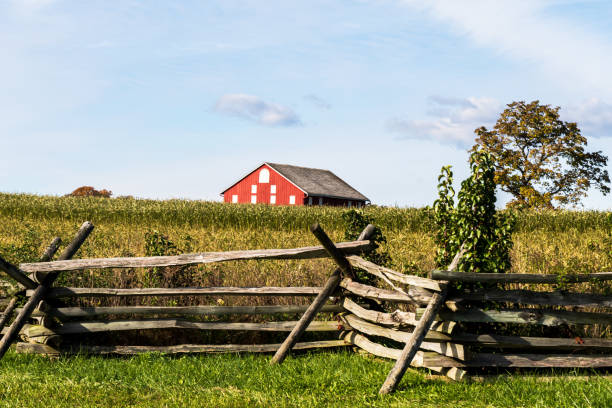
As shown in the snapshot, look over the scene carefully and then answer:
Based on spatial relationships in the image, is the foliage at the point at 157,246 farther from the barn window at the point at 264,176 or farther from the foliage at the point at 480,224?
the barn window at the point at 264,176

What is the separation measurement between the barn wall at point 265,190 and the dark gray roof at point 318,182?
1.84 ft

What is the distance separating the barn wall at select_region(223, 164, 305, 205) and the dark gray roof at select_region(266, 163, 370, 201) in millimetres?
562

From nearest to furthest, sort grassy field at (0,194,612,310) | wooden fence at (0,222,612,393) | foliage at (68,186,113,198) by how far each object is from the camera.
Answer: wooden fence at (0,222,612,393) → grassy field at (0,194,612,310) → foliage at (68,186,113,198)

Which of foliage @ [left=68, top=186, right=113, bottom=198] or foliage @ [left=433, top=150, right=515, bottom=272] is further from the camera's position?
foliage @ [left=68, top=186, right=113, bottom=198]

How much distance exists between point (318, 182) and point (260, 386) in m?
42.6

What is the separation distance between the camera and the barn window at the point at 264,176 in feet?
157

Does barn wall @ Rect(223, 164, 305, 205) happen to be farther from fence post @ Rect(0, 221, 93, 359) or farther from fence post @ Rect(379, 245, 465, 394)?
fence post @ Rect(379, 245, 465, 394)

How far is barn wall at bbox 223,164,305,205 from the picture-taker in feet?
150

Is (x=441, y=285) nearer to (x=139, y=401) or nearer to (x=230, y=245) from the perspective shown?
(x=139, y=401)

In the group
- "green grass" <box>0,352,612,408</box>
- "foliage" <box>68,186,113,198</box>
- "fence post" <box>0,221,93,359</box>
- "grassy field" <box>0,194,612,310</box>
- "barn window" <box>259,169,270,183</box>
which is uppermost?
"barn window" <box>259,169,270,183</box>

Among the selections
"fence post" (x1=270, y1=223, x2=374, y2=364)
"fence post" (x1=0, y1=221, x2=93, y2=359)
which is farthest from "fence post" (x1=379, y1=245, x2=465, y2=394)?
"fence post" (x1=0, y1=221, x2=93, y2=359)

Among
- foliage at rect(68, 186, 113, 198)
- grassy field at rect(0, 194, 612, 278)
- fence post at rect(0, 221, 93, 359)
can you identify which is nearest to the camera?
fence post at rect(0, 221, 93, 359)

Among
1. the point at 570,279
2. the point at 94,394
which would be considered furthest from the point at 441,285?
the point at 94,394

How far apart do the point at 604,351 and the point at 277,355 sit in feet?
15.5
